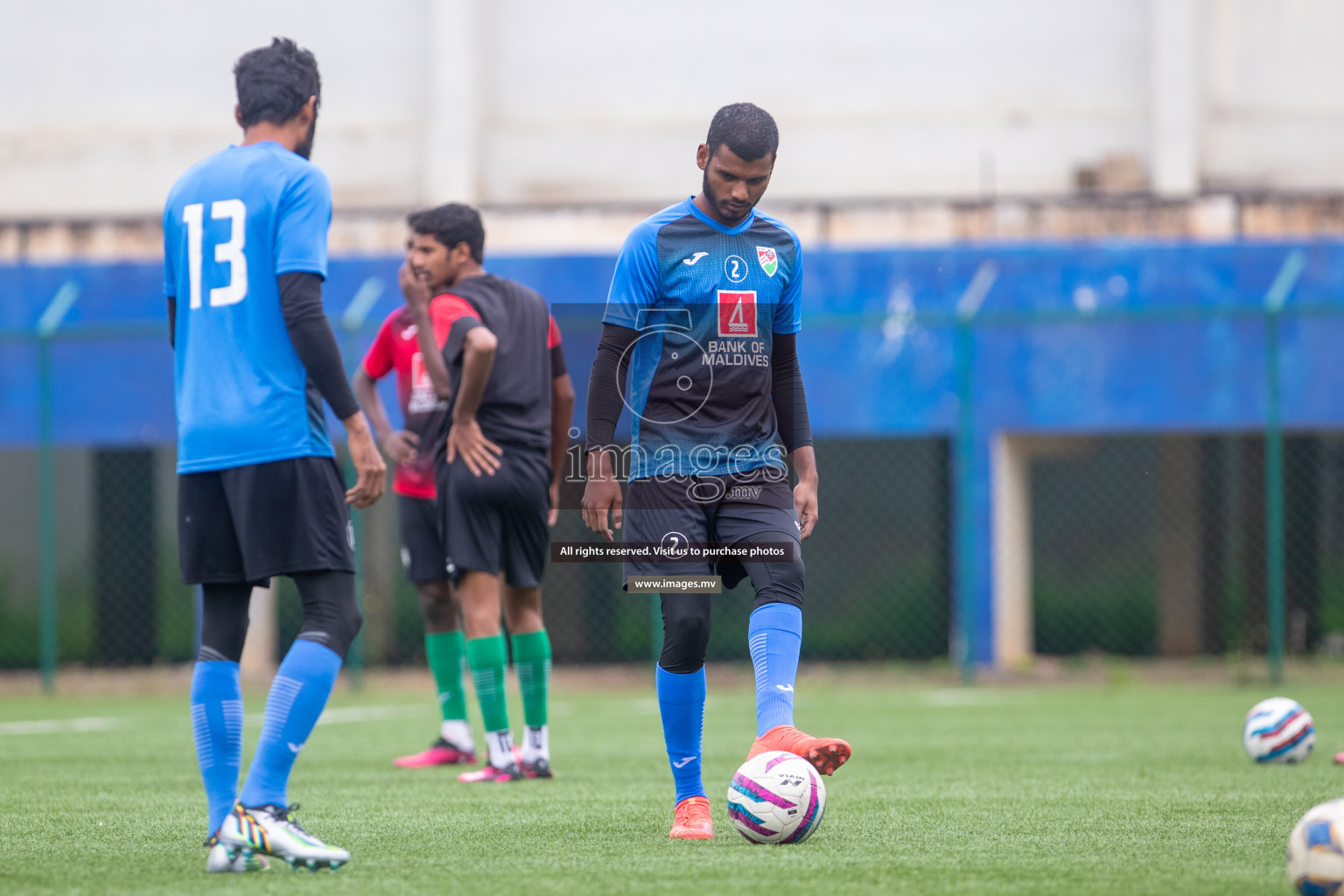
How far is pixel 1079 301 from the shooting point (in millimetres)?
13328

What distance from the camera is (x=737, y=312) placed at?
181 inches

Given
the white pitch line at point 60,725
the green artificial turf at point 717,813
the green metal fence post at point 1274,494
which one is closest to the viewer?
the green artificial turf at point 717,813

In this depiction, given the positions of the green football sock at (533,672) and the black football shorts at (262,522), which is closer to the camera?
the black football shorts at (262,522)

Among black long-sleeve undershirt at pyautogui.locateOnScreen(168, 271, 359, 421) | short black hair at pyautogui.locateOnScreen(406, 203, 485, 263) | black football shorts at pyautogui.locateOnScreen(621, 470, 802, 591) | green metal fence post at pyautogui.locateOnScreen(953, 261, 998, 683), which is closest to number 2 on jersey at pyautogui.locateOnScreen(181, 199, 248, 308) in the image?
black long-sleeve undershirt at pyautogui.locateOnScreen(168, 271, 359, 421)

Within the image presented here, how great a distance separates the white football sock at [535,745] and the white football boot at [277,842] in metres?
2.49

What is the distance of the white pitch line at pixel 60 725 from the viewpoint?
881 centimetres

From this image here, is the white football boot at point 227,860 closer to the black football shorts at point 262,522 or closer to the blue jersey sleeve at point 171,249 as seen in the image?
the black football shorts at point 262,522

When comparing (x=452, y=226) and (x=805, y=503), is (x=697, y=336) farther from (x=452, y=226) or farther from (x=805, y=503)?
(x=452, y=226)

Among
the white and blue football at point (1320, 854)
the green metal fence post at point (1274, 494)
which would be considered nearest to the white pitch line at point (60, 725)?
the white and blue football at point (1320, 854)

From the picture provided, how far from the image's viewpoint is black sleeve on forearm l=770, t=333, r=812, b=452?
188 inches

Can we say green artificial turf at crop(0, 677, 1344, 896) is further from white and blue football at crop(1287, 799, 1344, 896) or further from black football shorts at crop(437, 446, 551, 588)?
black football shorts at crop(437, 446, 551, 588)

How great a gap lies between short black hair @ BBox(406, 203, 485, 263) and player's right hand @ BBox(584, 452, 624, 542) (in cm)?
208

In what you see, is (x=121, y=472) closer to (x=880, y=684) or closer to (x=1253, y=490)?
(x=880, y=684)

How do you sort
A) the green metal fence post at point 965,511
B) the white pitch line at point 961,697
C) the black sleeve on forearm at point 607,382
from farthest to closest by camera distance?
the green metal fence post at point 965,511
the white pitch line at point 961,697
the black sleeve on forearm at point 607,382
